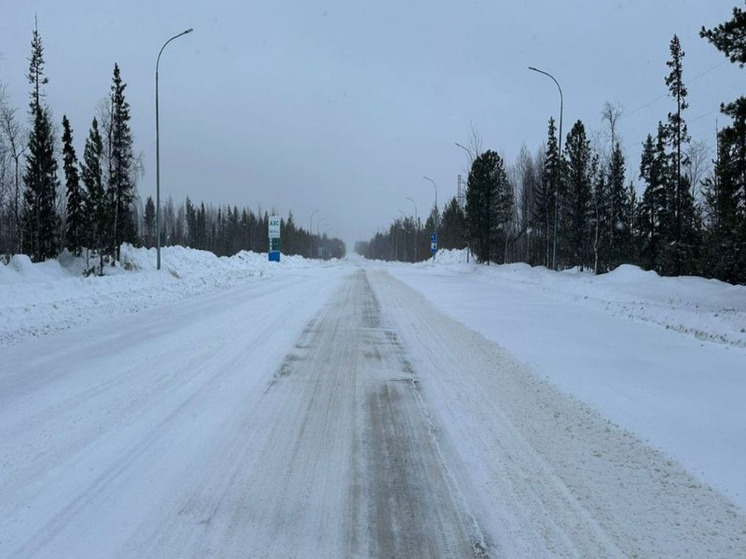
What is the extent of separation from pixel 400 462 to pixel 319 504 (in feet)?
3.13

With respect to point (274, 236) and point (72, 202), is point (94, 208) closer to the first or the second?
point (72, 202)


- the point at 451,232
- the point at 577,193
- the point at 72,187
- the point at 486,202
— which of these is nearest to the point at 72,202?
the point at 72,187

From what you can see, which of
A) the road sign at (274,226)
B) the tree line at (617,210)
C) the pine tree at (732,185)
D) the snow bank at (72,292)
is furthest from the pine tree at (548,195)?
the snow bank at (72,292)

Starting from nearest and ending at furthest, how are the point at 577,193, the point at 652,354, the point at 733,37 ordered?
1. the point at 652,354
2. the point at 733,37
3. the point at 577,193

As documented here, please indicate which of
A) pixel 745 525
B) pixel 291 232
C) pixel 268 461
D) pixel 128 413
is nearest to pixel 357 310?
pixel 128 413

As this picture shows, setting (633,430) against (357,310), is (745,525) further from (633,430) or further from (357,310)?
(357,310)

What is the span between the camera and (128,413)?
524 centimetres

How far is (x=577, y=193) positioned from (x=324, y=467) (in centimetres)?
4380

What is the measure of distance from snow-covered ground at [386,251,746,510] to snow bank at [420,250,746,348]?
36 mm

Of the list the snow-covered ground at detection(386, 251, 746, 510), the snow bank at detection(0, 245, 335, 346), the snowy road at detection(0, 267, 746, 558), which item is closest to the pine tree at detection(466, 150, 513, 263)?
the snow bank at detection(0, 245, 335, 346)

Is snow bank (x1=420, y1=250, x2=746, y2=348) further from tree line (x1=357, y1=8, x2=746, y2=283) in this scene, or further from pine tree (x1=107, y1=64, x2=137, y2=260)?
pine tree (x1=107, y1=64, x2=137, y2=260)

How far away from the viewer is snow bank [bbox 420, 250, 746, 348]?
38.3ft

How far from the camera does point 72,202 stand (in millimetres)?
31578

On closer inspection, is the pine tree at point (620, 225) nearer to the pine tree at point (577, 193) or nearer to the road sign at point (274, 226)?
the pine tree at point (577, 193)
